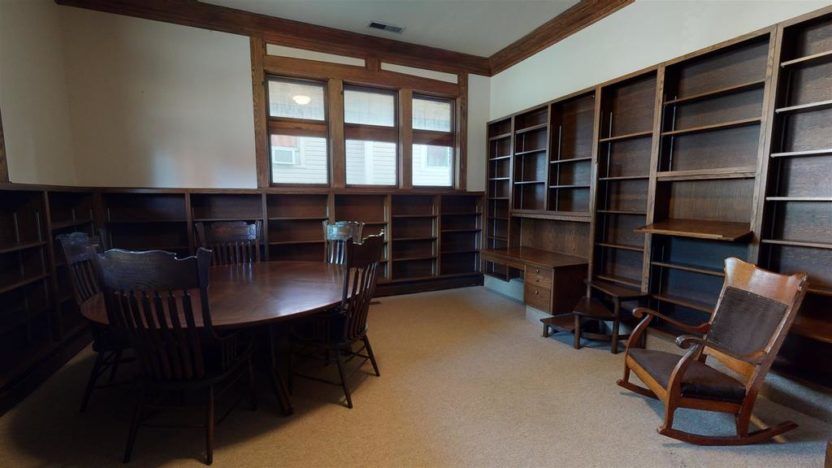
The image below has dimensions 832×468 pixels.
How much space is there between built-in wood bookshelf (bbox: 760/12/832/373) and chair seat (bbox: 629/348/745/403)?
24.2 inches

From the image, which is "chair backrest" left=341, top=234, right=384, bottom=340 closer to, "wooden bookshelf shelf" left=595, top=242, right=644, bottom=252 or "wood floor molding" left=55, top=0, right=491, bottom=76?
"wooden bookshelf shelf" left=595, top=242, right=644, bottom=252

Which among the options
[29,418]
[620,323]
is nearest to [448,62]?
[620,323]

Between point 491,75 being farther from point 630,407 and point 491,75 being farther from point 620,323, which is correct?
point 630,407

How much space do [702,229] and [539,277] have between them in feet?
4.58

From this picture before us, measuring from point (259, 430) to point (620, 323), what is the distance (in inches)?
121

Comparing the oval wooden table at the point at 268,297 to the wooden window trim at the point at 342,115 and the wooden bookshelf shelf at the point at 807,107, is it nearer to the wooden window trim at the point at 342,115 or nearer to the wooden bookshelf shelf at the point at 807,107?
the wooden window trim at the point at 342,115

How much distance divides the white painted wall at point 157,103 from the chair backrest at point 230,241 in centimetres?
88

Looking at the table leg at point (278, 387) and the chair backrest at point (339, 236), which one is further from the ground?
the chair backrest at point (339, 236)

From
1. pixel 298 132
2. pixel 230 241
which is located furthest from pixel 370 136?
pixel 230 241

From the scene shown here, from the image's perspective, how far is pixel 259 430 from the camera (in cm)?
198

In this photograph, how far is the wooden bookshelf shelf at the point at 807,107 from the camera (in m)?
2.07

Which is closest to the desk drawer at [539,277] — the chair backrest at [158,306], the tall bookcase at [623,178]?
the tall bookcase at [623,178]

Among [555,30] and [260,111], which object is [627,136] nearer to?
[555,30]

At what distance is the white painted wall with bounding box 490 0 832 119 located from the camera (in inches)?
98.9
